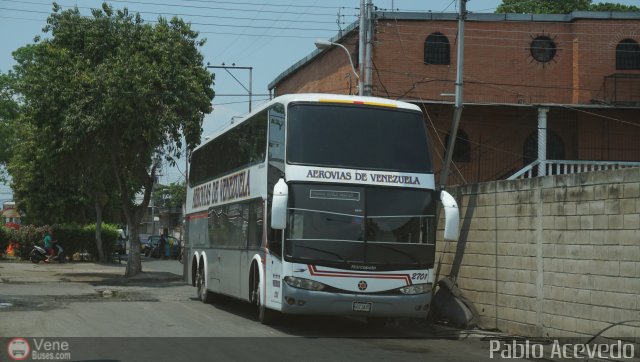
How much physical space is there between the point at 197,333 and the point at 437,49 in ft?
65.1

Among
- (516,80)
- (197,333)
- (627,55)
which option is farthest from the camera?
(516,80)

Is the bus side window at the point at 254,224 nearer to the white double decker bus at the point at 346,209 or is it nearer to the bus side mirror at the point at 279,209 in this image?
the white double decker bus at the point at 346,209

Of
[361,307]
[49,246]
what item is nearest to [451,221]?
[361,307]

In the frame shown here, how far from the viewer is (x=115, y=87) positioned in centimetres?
2533

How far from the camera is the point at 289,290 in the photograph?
42.0 feet

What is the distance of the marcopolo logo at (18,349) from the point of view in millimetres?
10234

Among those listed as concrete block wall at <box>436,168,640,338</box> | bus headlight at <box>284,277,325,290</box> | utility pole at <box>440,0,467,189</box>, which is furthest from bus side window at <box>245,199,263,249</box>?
concrete block wall at <box>436,168,640,338</box>

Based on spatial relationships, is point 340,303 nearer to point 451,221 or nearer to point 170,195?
point 451,221

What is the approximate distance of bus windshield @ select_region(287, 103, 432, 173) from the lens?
13242 millimetres

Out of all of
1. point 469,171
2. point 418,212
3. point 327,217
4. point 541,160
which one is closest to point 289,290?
point 327,217

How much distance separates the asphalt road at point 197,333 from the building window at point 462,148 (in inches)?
514

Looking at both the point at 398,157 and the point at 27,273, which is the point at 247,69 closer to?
the point at 27,273

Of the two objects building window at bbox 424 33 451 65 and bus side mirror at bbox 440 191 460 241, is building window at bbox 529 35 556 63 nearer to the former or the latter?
building window at bbox 424 33 451 65

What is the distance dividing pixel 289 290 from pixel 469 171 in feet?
60.5
